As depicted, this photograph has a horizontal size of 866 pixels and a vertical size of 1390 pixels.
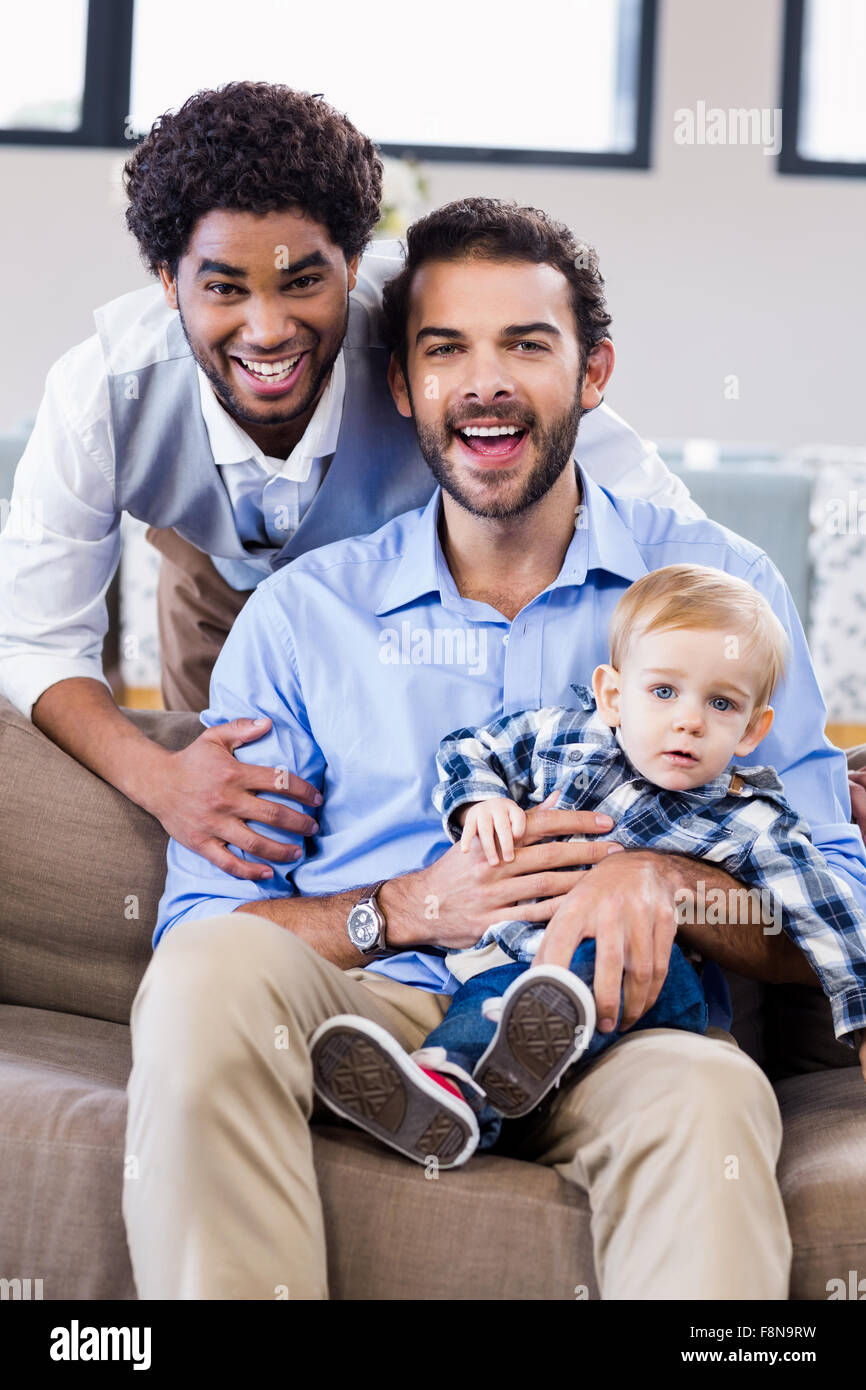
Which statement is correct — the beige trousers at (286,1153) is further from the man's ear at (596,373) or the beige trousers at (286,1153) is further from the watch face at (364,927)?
the man's ear at (596,373)

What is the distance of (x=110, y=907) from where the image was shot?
5.87 ft

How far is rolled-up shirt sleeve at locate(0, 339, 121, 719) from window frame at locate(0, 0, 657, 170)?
434 cm

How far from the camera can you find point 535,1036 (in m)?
1.30

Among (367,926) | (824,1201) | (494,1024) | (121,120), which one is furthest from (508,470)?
(121,120)

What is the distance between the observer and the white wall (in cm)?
588

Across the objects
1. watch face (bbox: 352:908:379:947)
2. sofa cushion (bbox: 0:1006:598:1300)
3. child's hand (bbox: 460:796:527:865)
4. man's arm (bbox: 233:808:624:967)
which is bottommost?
sofa cushion (bbox: 0:1006:598:1300)

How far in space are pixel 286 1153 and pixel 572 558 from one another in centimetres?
83

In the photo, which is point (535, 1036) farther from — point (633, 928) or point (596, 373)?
point (596, 373)

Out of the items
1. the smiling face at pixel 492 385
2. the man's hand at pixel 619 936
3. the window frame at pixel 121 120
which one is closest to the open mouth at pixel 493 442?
the smiling face at pixel 492 385

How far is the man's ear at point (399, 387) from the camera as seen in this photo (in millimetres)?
1899

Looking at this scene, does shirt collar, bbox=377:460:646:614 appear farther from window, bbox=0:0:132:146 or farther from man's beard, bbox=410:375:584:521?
window, bbox=0:0:132:146

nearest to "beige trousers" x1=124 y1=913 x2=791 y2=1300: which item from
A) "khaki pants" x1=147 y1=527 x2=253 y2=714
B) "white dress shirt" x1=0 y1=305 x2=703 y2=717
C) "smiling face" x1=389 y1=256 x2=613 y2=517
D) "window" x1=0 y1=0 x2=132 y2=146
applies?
"smiling face" x1=389 y1=256 x2=613 y2=517
